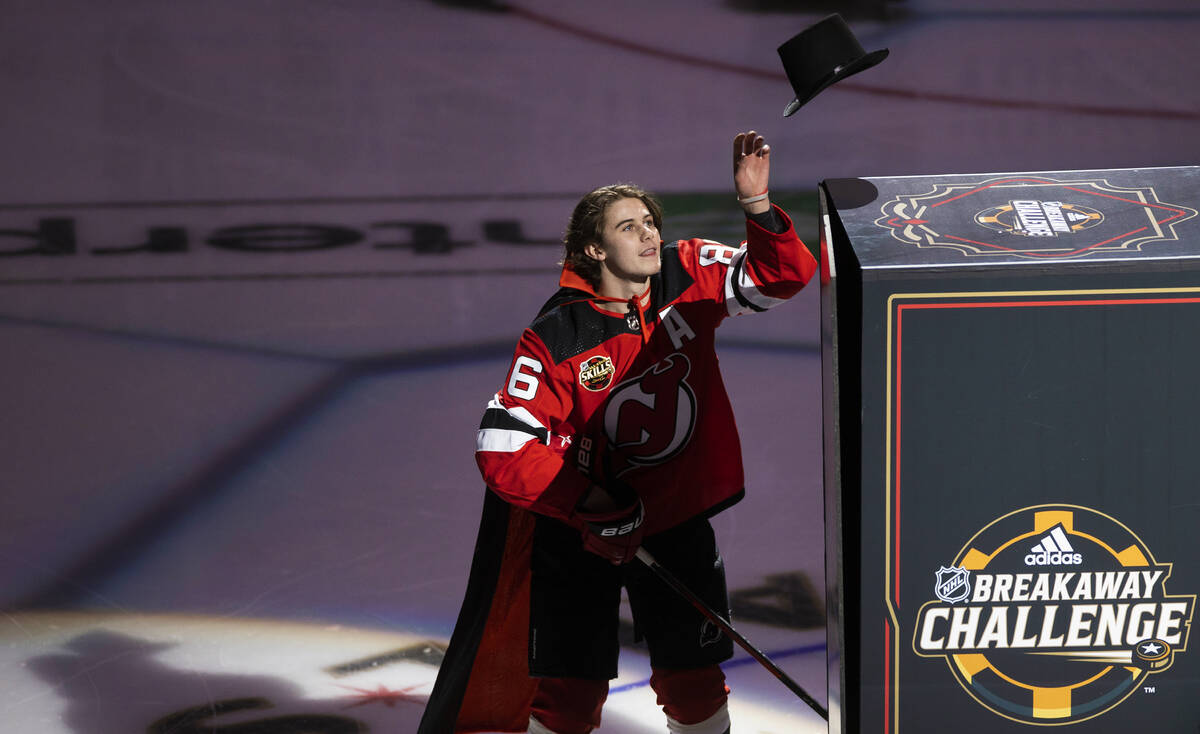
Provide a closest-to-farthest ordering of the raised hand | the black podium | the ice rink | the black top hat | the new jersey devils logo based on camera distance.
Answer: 1. the black podium
2. the black top hat
3. the raised hand
4. the new jersey devils logo
5. the ice rink

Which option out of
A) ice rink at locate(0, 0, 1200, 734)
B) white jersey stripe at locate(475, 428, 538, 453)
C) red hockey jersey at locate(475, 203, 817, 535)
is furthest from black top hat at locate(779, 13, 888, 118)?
ice rink at locate(0, 0, 1200, 734)

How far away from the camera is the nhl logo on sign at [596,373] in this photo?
1807 mm

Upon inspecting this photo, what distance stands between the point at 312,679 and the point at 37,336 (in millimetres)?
1297

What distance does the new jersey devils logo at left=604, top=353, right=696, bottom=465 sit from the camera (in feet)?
6.01

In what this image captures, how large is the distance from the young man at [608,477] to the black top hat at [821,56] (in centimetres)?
27

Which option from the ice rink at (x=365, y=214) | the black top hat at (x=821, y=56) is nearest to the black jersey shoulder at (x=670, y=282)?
the black top hat at (x=821, y=56)

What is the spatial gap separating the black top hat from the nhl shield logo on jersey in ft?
2.11

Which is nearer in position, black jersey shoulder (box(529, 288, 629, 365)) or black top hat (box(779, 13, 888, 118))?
black top hat (box(779, 13, 888, 118))

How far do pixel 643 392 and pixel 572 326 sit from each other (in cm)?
14

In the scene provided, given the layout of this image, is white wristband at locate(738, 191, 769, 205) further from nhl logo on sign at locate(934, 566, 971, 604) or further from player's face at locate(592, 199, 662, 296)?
nhl logo on sign at locate(934, 566, 971, 604)

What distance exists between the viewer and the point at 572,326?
1813 mm

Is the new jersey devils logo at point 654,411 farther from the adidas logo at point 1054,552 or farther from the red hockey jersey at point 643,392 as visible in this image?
the adidas logo at point 1054,552

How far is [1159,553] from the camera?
1.06 metres

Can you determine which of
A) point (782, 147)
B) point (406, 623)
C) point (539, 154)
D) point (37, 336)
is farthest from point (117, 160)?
point (782, 147)
